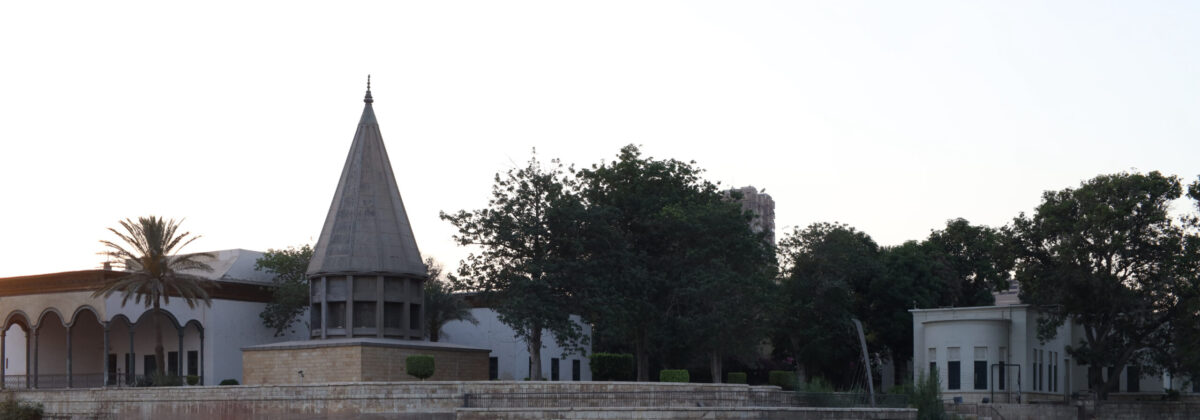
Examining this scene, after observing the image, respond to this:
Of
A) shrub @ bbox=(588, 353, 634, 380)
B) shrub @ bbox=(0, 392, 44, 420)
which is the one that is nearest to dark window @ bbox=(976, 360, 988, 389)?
shrub @ bbox=(588, 353, 634, 380)

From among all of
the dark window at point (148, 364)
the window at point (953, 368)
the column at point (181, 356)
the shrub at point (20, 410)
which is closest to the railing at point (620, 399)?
the window at point (953, 368)

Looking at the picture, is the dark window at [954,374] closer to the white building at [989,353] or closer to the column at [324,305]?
the white building at [989,353]

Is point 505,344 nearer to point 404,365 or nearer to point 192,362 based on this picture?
point 192,362

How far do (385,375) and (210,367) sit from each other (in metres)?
15.7

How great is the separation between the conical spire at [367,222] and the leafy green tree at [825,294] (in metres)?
20.7

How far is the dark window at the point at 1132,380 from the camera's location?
5366cm

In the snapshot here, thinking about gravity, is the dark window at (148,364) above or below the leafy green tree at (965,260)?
below

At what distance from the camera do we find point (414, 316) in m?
47.5

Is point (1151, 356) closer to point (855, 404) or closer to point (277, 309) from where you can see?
point (855, 404)

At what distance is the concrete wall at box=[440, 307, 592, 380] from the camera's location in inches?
2359

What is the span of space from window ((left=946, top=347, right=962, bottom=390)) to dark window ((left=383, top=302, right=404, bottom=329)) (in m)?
21.7

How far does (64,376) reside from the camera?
54219 mm

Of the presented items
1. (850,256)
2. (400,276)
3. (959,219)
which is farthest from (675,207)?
(959,219)

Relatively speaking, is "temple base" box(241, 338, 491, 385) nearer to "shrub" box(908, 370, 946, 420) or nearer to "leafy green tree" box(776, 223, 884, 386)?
"shrub" box(908, 370, 946, 420)
